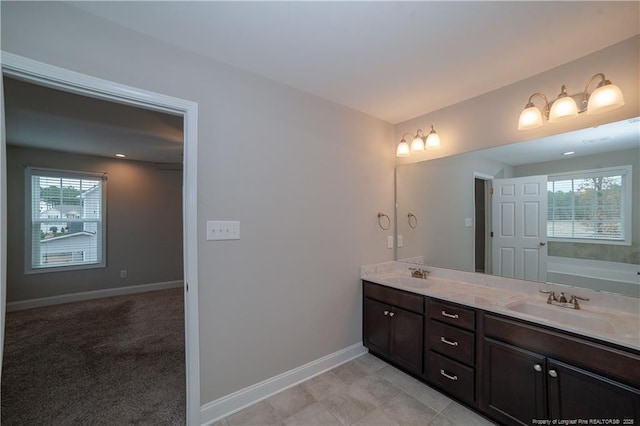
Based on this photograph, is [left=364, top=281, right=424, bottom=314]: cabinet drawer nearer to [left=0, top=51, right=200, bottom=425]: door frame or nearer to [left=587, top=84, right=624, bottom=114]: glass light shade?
[left=0, top=51, right=200, bottom=425]: door frame

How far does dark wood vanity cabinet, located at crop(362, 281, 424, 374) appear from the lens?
6.95 ft

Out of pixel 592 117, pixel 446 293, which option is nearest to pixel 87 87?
pixel 446 293

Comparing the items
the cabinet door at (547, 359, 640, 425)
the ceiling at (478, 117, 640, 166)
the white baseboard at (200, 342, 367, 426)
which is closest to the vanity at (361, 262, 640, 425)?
the cabinet door at (547, 359, 640, 425)

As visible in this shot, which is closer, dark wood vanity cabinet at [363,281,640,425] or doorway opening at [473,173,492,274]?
dark wood vanity cabinet at [363,281,640,425]

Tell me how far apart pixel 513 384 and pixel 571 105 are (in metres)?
1.83

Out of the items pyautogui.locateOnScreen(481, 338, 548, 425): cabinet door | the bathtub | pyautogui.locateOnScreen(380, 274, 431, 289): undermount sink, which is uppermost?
the bathtub

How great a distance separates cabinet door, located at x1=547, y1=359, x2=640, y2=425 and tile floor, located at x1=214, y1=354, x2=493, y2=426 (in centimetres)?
53

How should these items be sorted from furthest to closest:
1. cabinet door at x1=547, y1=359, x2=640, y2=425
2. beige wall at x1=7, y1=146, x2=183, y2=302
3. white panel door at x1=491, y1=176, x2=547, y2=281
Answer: beige wall at x1=7, y1=146, x2=183, y2=302 → white panel door at x1=491, y1=176, x2=547, y2=281 → cabinet door at x1=547, y1=359, x2=640, y2=425

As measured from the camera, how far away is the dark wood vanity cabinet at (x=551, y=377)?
48.3 inches

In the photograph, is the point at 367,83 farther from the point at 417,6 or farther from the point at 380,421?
the point at 380,421

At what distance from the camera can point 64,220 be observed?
4.20 metres

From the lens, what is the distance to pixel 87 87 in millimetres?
1400

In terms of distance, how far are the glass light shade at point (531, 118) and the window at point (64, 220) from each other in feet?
19.3

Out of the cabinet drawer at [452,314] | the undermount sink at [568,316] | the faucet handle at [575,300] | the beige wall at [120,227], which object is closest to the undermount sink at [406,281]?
the cabinet drawer at [452,314]
